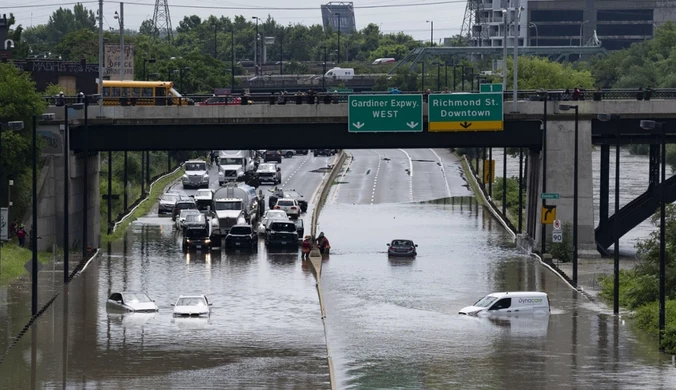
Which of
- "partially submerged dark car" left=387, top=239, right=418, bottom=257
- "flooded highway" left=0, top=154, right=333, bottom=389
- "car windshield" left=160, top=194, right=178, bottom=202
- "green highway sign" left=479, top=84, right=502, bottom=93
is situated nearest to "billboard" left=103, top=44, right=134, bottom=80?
"car windshield" left=160, top=194, right=178, bottom=202

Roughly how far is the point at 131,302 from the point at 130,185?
5003 cm

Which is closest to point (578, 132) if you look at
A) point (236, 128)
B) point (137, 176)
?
point (236, 128)

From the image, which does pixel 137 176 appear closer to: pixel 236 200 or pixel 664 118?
pixel 236 200

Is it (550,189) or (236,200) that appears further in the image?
(236,200)

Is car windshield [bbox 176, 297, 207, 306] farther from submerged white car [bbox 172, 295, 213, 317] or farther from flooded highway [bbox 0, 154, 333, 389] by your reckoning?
flooded highway [bbox 0, 154, 333, 389]

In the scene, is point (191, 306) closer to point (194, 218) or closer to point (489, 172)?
point (194, 218)

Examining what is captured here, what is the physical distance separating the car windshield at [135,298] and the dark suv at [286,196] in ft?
130

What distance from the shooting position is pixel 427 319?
5562 centimetres

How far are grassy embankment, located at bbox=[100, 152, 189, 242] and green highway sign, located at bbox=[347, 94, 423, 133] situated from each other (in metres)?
16.4

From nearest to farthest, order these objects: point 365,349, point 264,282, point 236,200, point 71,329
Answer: point 365,349 → point 71,329 → point 264,282 → point 236,200

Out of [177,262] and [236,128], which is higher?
[236,128]

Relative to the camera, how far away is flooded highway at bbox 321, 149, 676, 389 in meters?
43.8

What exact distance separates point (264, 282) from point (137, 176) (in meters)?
48.5

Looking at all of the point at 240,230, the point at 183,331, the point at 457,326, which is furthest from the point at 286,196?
the point at 183,331
